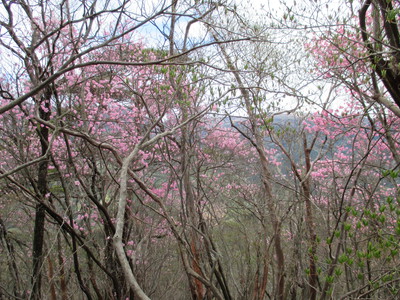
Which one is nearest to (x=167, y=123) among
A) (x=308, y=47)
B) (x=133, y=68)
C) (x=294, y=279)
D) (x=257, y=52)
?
(x=133, y=68)

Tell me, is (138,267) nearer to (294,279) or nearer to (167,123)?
(294,279)

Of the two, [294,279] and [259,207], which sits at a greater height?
[259,207]

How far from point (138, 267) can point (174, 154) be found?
3.40 metres

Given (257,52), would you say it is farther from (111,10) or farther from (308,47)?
(111,10)

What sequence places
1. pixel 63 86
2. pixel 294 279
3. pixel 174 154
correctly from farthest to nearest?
pixel 174 154 < pixel 63 86 < pixel 294 279

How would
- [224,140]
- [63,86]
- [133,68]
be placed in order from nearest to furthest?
[63,86]
[133,68]
[224,140]

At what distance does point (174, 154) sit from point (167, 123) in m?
1.14

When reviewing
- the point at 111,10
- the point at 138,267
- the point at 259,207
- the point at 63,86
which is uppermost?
the point at 63,86

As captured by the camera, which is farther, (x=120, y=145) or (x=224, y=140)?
(x=224, y=140)

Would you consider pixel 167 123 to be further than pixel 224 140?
No

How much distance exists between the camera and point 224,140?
30.7 ft

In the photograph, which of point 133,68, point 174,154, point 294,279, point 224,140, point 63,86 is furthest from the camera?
point 224,140

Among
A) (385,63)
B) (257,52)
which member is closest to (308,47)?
(257,52)

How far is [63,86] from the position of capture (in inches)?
239
